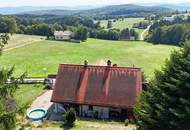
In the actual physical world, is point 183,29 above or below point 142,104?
below

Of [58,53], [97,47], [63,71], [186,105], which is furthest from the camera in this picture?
[97,47]

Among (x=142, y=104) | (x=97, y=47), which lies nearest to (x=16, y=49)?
(x=97, y=47)

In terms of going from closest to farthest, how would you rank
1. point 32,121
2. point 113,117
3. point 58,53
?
point 32,121 → point 113,117 → point 58,53

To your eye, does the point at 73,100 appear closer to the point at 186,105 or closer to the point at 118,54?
the point at 186,105

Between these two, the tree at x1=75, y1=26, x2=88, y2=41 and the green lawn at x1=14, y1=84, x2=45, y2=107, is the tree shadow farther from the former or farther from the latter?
the tree at x1=75, y1=26, x2=88, y2=41

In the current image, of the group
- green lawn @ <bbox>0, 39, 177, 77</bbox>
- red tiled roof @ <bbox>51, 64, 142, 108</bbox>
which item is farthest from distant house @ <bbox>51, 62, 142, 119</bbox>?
green lawn @ <bbox>0, 39, 177, 77</bbox>

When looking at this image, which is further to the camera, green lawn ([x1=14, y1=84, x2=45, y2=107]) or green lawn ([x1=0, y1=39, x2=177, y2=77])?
green lawn ([x1=0, y1=39, x2=177, y2=77])

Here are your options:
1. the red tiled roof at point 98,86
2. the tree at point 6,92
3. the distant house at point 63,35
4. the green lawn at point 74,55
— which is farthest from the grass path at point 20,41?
the tree at point 6,92
